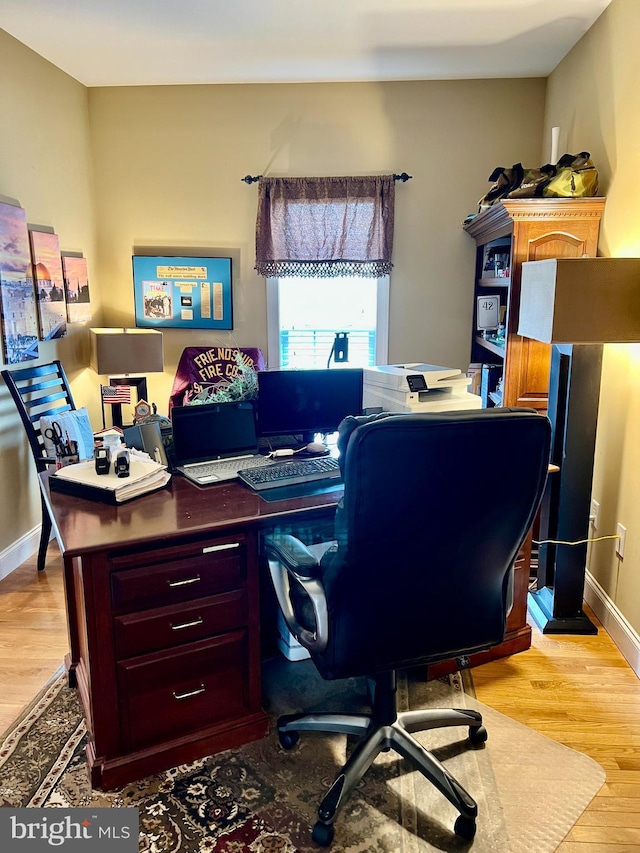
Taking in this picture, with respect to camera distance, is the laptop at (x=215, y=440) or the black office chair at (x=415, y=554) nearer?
the black office chair at (x=415, y=554)

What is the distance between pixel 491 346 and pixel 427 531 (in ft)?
7.65

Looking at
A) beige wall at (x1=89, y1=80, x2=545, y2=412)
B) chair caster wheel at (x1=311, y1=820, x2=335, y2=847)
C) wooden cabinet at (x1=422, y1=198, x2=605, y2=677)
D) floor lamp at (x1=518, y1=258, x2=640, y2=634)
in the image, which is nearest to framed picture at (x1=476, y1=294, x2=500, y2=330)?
wooden cabinet at (x1=422, y1=198, x2=605, y2=677)

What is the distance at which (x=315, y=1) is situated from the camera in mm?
2863

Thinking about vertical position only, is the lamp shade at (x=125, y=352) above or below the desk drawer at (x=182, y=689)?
above

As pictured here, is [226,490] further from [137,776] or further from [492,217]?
[492,217]

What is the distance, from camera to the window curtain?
13.4 ft

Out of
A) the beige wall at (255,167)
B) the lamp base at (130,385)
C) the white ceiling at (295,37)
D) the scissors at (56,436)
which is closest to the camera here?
the scissors at (56,436)

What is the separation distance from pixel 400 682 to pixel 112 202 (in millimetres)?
3550

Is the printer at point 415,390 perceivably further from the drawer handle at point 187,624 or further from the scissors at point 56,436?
the scissors at point 56,436

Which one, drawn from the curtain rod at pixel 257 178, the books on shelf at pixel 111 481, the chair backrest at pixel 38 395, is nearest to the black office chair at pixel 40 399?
the chair backrest at pixel 38 395

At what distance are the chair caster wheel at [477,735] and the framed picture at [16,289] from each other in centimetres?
270

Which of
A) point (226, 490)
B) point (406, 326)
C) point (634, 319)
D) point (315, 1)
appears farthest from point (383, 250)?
point (226, 490)

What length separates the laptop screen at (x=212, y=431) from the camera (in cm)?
229

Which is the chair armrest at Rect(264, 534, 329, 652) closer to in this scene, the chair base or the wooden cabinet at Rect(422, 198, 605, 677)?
the chair base
